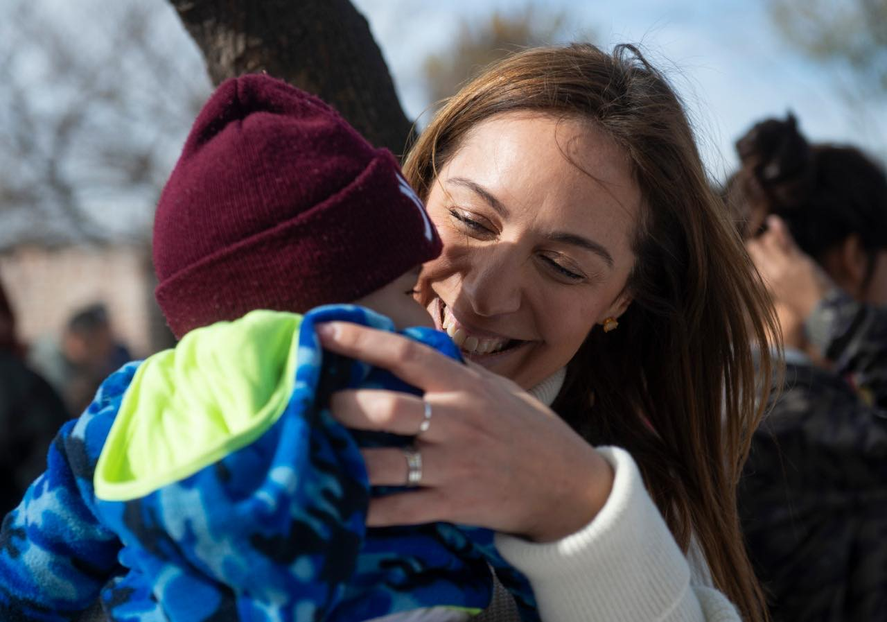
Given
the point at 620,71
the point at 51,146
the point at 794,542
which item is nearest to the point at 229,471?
the point at 620,71

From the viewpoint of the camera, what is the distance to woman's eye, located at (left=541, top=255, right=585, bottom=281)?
200 cm

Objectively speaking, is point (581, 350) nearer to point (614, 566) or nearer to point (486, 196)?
point (486, 196)

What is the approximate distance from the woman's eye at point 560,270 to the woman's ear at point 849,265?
2.44 metres

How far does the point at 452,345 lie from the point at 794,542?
218cm

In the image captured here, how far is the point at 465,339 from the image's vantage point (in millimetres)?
2021

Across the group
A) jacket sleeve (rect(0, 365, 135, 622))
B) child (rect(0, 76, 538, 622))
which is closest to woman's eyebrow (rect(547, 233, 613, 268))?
child (rect(0, 76, 538, 622))

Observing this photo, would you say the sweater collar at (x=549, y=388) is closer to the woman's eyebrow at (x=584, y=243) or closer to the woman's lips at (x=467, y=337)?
the woman's lips at (x=467, y=337)

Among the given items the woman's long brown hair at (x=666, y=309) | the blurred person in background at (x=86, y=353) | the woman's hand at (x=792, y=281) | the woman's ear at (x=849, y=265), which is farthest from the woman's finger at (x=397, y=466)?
the blurred person in background at (x=86, y=353)

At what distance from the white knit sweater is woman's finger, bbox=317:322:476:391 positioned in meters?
0.29

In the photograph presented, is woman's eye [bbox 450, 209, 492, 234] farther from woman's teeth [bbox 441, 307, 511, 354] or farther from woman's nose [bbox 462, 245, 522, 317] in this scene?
woman's teeth [bbox 441, 307, 511, 354]

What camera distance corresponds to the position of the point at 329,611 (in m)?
1.25

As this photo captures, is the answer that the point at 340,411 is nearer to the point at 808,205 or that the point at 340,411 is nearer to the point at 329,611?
the point at 329,611

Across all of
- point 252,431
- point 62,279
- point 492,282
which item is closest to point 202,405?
point 252,431

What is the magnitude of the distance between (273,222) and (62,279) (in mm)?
18593
